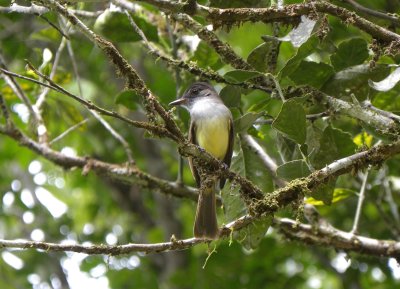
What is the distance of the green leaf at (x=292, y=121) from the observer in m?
2.90

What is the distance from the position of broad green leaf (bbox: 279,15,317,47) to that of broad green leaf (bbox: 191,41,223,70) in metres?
0.91

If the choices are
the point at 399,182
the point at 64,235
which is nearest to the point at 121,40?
the point at 399,182

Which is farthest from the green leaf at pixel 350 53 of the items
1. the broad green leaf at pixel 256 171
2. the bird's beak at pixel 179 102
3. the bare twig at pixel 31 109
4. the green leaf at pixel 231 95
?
the bare twig at pixel 31 109

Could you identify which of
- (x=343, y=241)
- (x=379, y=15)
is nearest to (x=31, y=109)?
(x=343, y=241)

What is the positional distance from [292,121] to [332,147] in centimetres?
49

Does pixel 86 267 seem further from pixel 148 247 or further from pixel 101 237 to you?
pixel 148 247

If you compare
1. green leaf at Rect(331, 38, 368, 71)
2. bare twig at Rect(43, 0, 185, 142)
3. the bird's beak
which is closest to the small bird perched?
the bird's beak

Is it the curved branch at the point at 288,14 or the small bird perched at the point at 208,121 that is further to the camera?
the small bird perched at the point at 208,121

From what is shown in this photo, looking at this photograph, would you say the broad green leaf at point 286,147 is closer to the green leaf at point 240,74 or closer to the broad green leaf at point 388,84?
the green leaf at point 240,74

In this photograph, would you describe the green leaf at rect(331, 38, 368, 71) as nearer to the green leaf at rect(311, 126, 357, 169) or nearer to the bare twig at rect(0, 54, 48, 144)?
the green leaf at rect(311, 126, 357, 169)

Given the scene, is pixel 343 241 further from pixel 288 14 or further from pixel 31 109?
pixel 31 109

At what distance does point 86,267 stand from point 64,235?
672 mm

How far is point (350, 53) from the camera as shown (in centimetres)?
350

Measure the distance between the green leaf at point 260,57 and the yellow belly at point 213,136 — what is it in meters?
0.84
